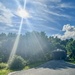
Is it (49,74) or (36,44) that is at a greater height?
(36,44)

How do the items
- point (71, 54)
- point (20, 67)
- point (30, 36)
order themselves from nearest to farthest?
1. point (20, 67)
2. point (30, 36)
3. point (71, 54)

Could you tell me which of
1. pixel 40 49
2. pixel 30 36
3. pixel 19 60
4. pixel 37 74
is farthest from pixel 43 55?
pixel 37 74

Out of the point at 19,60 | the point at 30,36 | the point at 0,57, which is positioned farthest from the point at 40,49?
the point at 19,60

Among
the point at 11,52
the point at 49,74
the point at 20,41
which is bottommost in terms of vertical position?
the point at 49,74

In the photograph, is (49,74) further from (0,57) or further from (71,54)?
(71,54)

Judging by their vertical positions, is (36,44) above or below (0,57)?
above

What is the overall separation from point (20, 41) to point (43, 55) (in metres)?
10.5

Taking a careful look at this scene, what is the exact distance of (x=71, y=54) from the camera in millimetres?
66625

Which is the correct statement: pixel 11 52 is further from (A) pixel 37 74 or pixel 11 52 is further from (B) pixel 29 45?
(A) pixel 37 74

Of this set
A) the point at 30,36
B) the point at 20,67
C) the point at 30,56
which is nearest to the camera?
the point at 20,67

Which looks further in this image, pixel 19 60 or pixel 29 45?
pixel 29 45

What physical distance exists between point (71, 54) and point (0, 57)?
94.4 ft

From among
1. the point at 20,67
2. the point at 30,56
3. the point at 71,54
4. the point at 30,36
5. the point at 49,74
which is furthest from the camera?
the point at 71,54

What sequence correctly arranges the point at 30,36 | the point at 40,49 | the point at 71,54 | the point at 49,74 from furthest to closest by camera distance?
the point at 71,54 → the point at 30,36 → the point at 40,49 → the point at 49,74
